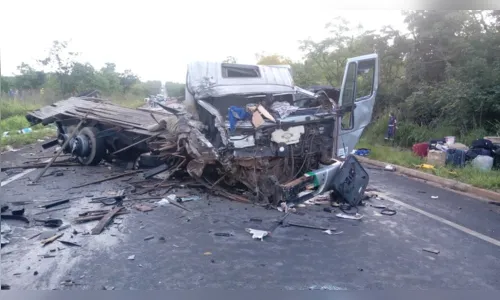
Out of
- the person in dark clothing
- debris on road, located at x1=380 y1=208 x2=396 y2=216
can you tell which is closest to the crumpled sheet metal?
debris on road, located at x1=380 y1=208 x2=396 y2=216

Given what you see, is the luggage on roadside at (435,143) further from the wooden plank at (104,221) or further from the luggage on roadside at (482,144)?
the wooden plank at (104,221)

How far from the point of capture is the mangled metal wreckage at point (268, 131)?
510cm

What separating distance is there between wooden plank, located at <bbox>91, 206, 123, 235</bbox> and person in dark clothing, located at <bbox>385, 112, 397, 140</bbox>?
6875mm

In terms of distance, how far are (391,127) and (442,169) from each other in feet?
7.63

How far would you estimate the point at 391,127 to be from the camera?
975 cm

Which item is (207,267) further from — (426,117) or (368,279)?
(426,117)

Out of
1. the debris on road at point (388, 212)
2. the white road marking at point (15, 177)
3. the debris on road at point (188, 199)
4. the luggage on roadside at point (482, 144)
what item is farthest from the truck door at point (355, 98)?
the white road marking at point (15, 177)

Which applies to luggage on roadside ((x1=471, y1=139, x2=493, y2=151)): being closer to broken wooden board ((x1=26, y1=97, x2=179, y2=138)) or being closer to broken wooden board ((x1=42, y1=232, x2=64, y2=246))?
broken wooden board ((x1=26, y1=97, x2=179, y2=138))

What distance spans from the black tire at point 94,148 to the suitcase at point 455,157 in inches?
255

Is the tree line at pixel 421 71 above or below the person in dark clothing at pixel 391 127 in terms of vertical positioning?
above

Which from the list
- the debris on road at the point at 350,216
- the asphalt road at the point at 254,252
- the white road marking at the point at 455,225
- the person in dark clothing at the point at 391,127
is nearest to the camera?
the asphalt road at the point at 254,252

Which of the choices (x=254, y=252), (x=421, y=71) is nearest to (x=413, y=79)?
(x=421, y=71)

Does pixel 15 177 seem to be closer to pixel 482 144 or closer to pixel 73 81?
pixel 73 81

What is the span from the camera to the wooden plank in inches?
162
